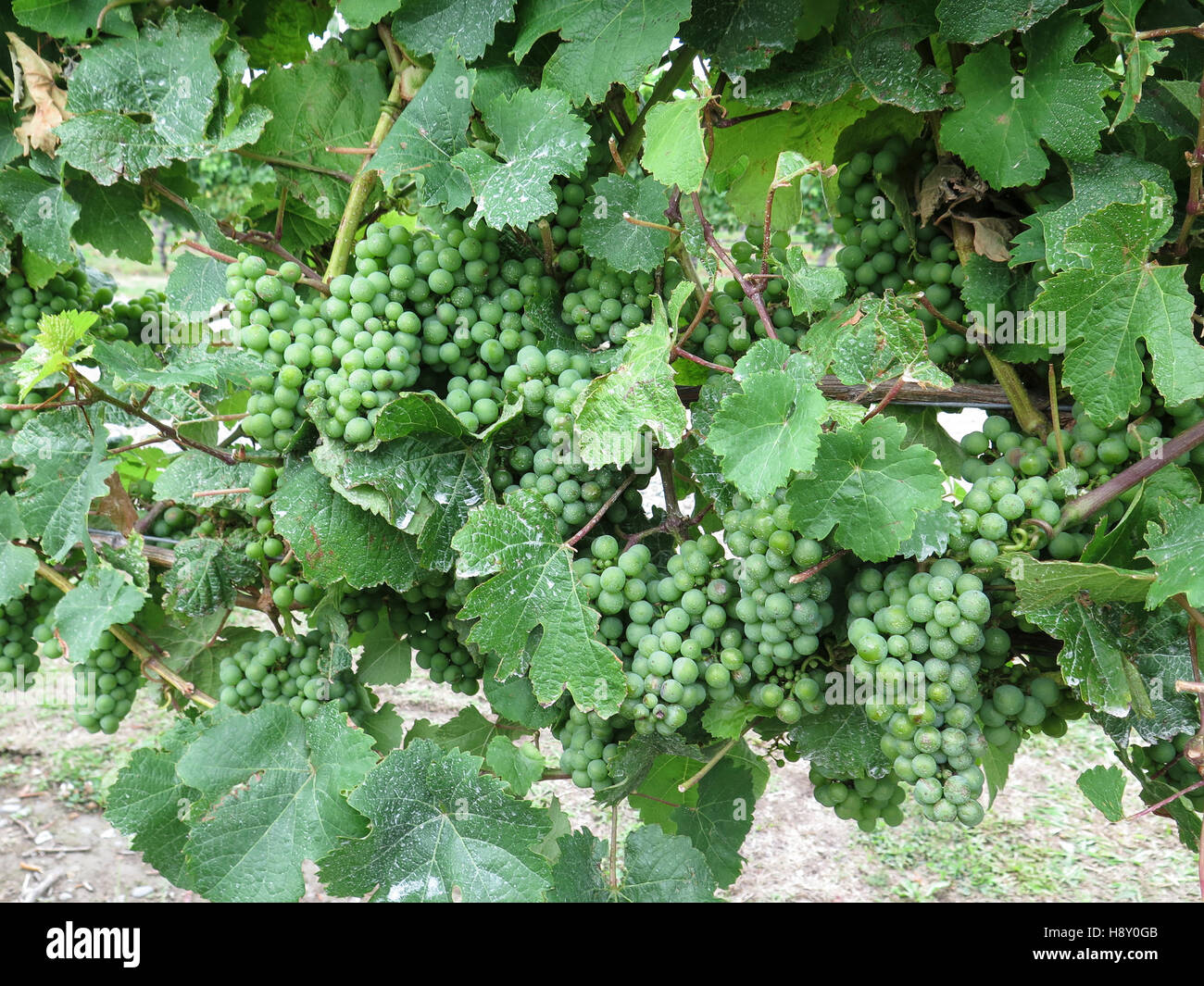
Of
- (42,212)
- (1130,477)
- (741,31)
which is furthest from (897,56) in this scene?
(42,212)

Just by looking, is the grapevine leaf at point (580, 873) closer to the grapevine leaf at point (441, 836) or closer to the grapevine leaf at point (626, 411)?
the grapevine leaf at point (441, 836)

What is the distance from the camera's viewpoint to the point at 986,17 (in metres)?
1.18

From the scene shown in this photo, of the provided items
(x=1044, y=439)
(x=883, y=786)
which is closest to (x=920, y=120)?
(x=1044, y=439)

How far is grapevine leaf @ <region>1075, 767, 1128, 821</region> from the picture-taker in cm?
127

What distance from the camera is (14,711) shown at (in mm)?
5234

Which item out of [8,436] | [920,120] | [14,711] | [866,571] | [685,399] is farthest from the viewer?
[14,711]

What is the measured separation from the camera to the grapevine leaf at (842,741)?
135cm

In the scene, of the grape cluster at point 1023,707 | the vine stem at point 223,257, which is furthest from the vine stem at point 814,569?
the vine stem at point 223,257

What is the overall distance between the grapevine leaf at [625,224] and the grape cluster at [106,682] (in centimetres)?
144

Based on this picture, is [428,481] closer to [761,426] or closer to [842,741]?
[761,426]

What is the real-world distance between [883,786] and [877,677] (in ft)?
1.36

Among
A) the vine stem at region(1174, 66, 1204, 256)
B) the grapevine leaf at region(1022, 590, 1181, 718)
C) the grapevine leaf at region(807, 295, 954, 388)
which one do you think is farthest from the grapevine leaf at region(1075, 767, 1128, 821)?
the vine stem at region(1174, 66, 1204, 256)

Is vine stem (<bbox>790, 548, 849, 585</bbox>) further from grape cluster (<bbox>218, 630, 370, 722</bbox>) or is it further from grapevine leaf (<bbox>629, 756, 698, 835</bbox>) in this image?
grape cluster (<bbox>218, 630, 370, 722</bbox>)
